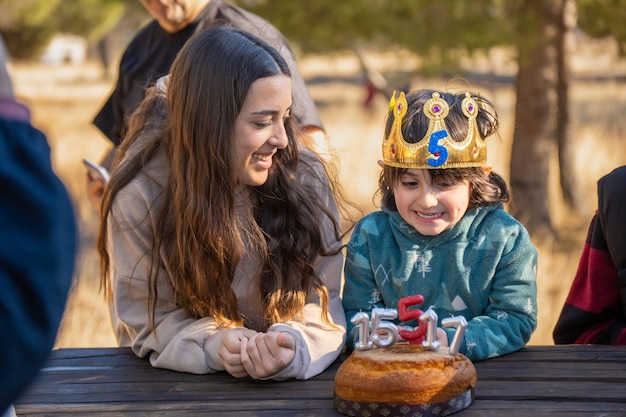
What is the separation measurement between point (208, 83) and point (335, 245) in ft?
2.30

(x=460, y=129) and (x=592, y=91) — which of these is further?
(x=592, y=91)

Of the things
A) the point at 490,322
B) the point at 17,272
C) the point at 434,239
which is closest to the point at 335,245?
the point at 434,239

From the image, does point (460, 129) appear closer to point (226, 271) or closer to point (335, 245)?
point (335, 245)

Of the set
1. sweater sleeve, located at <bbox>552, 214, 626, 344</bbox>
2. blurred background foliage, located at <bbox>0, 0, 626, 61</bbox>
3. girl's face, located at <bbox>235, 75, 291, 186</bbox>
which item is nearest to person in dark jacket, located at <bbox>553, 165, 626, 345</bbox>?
sweater sleeve, located at <bbox>552, 214, 626, 344</bbox>

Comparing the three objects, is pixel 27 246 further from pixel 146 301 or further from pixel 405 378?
pixel 146 301

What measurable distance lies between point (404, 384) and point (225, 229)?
79 centimetres

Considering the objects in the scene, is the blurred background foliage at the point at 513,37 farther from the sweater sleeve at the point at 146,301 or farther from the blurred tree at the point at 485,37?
the sweater sleeve at the point at 146,301

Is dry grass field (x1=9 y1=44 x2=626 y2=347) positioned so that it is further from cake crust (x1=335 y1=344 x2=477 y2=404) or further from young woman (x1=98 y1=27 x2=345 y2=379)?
cake crust (x1=335 y1=344 x2=477 y2=404)

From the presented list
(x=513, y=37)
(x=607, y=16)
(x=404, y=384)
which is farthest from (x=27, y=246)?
(x=607, y=16)

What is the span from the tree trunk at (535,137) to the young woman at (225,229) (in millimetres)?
5476

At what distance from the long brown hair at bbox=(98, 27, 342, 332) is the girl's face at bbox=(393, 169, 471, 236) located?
261 mm

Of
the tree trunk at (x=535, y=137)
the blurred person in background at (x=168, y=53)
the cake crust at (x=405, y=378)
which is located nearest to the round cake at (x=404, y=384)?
the cake crust at (x=405, y=378)

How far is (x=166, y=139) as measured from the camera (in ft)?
10.2

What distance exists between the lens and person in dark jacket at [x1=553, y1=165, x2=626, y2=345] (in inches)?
125
